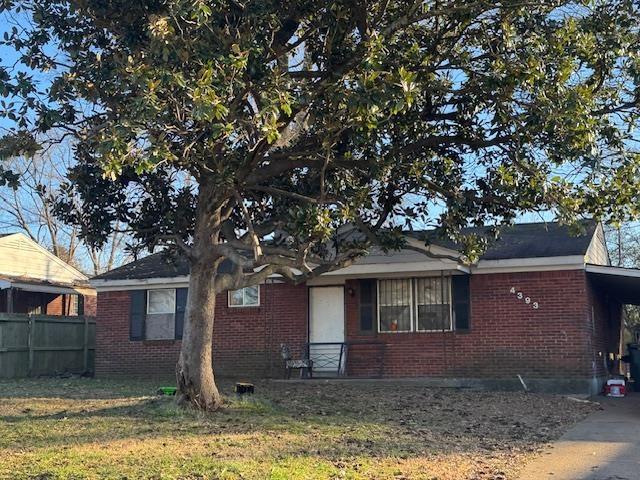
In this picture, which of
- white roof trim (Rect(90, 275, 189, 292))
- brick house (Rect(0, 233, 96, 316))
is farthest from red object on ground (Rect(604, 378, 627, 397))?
brick house (Rect(0, 233, 96, 316))

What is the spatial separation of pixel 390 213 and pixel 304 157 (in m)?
2.11

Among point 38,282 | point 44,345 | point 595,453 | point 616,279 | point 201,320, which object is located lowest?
point 595,453

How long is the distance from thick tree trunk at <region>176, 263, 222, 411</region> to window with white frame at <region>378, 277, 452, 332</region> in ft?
23.0

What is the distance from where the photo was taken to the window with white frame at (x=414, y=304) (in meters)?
16.7

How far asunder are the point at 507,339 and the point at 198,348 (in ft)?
26.2

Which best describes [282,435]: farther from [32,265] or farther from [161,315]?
[32,265]

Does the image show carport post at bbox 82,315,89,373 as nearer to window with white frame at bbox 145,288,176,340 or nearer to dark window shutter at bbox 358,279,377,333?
window with white frame at bbox 145,288,176,340

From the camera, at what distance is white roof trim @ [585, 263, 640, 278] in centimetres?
1487

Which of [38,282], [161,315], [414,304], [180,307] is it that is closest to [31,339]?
[161,315]

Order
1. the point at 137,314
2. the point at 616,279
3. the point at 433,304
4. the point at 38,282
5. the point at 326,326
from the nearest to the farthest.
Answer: the point at 616,279 → the point at 433,304 → the point at 326,326 → the point at 137,314 → the point at 38,282

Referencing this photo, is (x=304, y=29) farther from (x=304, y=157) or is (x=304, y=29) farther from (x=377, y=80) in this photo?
(x=377, y=80)

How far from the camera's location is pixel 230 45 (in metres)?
8.78

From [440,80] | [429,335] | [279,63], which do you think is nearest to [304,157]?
[279,63]

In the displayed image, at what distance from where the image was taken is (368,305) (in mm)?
17438
